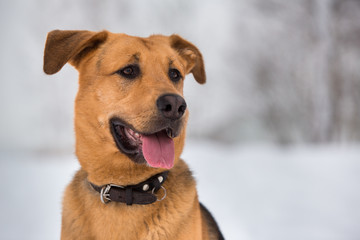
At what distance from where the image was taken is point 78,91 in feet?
9.17

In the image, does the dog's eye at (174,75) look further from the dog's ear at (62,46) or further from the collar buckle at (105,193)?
the collar buckle at (105,193)

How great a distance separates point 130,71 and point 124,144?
0.59 meters

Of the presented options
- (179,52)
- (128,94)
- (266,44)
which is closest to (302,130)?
(266,44)

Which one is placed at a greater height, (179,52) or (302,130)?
(179,52)

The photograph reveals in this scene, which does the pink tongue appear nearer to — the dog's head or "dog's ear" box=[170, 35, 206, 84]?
the dog's head

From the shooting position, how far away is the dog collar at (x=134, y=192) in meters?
2.51

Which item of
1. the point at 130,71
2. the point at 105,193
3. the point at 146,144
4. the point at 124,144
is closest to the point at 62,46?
the point at 130,71

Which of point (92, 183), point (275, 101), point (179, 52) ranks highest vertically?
point (179, 52)

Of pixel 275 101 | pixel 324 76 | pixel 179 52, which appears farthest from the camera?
pixel 275 101

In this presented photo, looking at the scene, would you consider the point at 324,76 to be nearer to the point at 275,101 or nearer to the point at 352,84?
the point at 352,84

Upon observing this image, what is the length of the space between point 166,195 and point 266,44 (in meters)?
8.09

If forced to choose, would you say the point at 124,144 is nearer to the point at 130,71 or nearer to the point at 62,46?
the point at 130,71

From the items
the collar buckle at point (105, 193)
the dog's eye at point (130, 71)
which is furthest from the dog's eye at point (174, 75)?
the collar buckle at point (105, 193)

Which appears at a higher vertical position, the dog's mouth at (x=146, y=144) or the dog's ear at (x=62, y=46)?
the dog's ear at (x=62, y=46)
